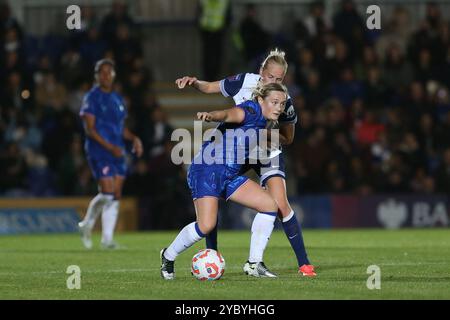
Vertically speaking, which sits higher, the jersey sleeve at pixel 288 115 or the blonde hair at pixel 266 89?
the blonde hair at pixel 266 89

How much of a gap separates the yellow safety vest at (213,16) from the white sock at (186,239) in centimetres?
1304

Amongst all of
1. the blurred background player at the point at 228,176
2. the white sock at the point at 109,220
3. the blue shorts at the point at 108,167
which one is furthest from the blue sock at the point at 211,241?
the blue shorts at the point at 108,167

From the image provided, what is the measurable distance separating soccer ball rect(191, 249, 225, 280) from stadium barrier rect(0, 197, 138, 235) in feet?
31.8

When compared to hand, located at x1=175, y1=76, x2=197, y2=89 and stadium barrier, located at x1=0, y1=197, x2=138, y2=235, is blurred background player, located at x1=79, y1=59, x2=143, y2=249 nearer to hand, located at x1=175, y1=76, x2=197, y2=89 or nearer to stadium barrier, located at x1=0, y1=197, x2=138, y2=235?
stadium barrier, located at x1=0, y1=197, x2=138, y2=235

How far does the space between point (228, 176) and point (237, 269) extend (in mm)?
1566

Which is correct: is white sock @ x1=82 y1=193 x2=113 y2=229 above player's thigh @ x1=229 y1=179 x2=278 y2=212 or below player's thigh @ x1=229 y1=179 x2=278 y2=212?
below

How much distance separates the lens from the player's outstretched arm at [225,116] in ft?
30.2

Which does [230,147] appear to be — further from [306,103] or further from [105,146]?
[306,103]

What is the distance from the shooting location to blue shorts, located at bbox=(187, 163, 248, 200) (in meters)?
10.2

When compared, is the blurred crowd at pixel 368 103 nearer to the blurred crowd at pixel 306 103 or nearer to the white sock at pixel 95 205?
the blurred crowd at pixel 306 103

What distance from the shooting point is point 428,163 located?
69.1ft

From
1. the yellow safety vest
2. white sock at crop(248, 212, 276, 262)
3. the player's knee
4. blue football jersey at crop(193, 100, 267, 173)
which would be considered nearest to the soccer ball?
white sock at crop(248, 212, 276, 262)
